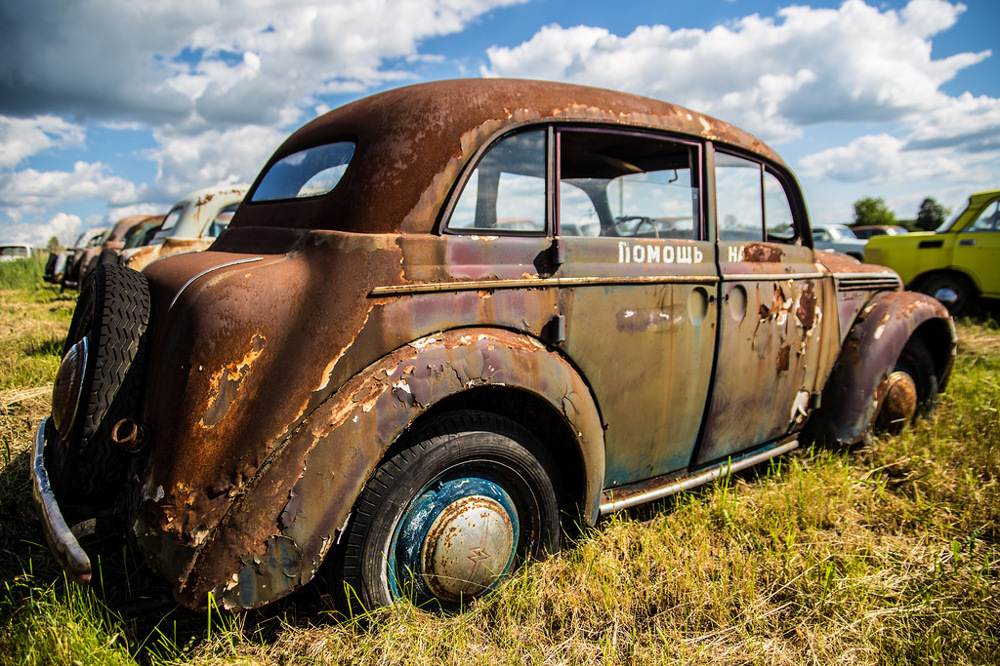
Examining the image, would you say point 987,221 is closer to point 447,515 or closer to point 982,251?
point 982,251

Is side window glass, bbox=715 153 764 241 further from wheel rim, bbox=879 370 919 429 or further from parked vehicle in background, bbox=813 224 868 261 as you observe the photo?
parked vehicle in background, bbox=813 224 868 261

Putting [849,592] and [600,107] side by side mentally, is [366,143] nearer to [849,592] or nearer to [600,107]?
[600,107]

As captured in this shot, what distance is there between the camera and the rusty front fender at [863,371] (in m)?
3.27

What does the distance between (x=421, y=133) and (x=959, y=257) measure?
29.5 ft

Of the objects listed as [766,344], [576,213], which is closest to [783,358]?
[766,344]

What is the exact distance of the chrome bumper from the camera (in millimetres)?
1556

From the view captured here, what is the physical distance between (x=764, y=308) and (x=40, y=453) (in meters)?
2.94

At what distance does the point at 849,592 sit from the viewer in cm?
223

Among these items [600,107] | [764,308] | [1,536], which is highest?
[600,107]

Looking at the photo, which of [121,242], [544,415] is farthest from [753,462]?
[121,242]

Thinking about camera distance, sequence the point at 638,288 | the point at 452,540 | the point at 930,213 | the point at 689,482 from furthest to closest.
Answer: the point at 930,213 → the point at 689,482 → the point at 638,288 → the point at 452,540

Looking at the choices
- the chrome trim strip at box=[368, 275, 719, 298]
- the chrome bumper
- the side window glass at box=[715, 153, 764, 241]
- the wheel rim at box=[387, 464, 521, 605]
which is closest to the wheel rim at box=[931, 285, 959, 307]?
the side window glass at box=[715, 153, 764, 241]

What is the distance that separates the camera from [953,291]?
27.6ft

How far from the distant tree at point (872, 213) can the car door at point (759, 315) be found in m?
41.7
